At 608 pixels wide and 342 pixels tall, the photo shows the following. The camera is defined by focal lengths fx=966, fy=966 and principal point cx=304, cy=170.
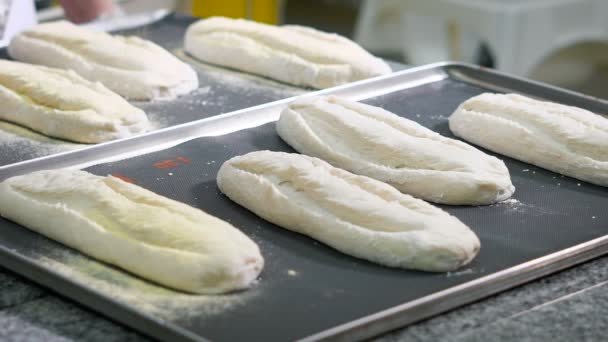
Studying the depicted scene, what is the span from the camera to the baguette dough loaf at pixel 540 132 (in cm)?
172

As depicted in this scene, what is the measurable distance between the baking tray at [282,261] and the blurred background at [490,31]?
6.90 feet

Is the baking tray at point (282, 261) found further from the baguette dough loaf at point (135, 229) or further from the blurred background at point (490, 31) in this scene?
the blurred background at point (490, 31)

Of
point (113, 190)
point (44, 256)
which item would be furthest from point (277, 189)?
point (44, 256)

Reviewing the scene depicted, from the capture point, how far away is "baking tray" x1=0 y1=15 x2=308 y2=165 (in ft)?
6.01

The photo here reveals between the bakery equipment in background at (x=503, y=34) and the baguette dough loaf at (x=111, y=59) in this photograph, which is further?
the bakery equipment in background at (x=503, y=34)

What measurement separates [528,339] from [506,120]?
0.74 metres

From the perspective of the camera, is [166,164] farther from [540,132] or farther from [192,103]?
[540,132]

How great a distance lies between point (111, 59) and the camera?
220 cm

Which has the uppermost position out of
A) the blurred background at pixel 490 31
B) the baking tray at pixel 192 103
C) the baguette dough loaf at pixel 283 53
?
the baguette dough loaf at pixel 283 53

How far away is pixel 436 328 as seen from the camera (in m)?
1.22

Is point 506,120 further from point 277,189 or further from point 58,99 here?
point 58,99

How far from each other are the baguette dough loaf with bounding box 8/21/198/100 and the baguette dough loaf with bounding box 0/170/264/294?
0.62 m

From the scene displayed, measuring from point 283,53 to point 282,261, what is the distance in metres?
1.03

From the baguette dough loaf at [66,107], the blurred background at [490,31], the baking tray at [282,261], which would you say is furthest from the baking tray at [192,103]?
the blurred background at [490,31]
